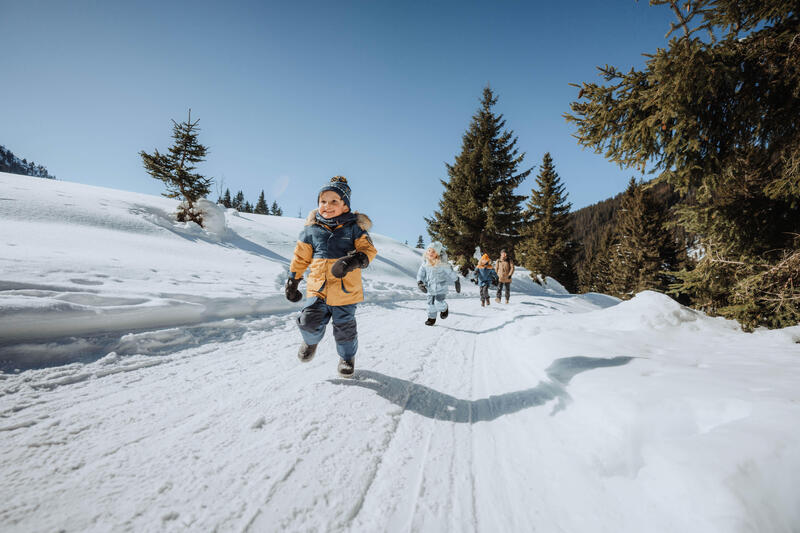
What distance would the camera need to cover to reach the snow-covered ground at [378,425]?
1141 millimetres

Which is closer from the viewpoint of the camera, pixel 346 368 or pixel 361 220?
pixel 346 368

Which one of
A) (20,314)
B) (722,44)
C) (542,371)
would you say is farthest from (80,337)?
(722,44)

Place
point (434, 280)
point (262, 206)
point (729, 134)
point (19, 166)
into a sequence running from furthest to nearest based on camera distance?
point (19, 166), point (262, 206), point (434, 280), point (729, 134)

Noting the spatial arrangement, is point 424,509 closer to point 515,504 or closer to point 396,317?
point 515,504

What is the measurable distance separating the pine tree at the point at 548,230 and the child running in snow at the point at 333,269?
71.1 ft

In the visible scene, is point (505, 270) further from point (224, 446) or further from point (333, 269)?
point (224, 446)

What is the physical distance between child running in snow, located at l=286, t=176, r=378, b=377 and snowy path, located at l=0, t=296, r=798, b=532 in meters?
0.37

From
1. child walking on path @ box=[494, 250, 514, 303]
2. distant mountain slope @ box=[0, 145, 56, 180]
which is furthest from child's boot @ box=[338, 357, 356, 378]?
distant mountain slope @ box=[0, 145, 56, 180]

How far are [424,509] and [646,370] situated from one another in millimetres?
2155

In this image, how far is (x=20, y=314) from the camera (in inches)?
98.3

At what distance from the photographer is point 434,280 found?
5430 mm

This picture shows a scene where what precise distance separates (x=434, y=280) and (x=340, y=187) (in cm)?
314

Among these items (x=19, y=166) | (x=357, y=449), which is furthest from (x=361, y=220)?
(x=19, y=166)

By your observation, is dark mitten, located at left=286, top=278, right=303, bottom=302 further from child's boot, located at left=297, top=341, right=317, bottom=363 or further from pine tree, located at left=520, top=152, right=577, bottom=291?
pine tree, located at left=520, top=152, right=577, bottom=291
